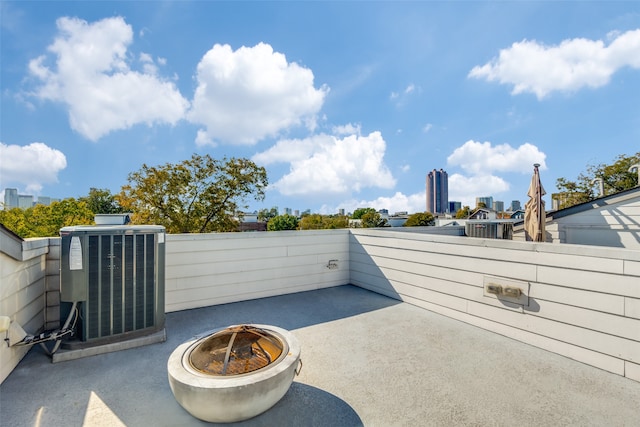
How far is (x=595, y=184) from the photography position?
1652 cm

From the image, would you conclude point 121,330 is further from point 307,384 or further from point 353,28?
point 353,28

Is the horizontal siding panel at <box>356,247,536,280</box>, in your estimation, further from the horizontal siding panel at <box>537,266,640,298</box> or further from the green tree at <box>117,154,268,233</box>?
the green tree at <box>117,154,268,233</box>

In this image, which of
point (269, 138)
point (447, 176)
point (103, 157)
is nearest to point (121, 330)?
point (103, 157)

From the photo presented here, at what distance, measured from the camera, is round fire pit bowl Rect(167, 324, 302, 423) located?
1.43 meters

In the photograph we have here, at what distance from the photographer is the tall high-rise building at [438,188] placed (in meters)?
72.7

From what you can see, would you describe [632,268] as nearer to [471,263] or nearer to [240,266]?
[471,263]

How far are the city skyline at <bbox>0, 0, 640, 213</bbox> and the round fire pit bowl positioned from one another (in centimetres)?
404

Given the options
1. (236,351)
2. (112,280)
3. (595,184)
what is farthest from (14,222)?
(595,184)

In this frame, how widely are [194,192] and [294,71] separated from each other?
25.4 feet

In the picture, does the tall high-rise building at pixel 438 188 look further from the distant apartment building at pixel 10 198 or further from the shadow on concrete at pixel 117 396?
the shadow on concrete at pixel 117 396

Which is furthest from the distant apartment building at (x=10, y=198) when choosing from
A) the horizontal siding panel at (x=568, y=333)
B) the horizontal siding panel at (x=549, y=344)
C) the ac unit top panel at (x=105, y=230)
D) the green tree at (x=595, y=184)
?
the green tree at (x=595, y=184)

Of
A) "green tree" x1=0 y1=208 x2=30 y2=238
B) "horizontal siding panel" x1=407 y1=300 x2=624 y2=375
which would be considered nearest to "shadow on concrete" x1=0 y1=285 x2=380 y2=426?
"horizontal siding panel" x1=407 y1=300 x2=624 y2=375

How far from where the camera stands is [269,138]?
36.0ft

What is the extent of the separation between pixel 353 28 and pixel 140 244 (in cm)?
617
